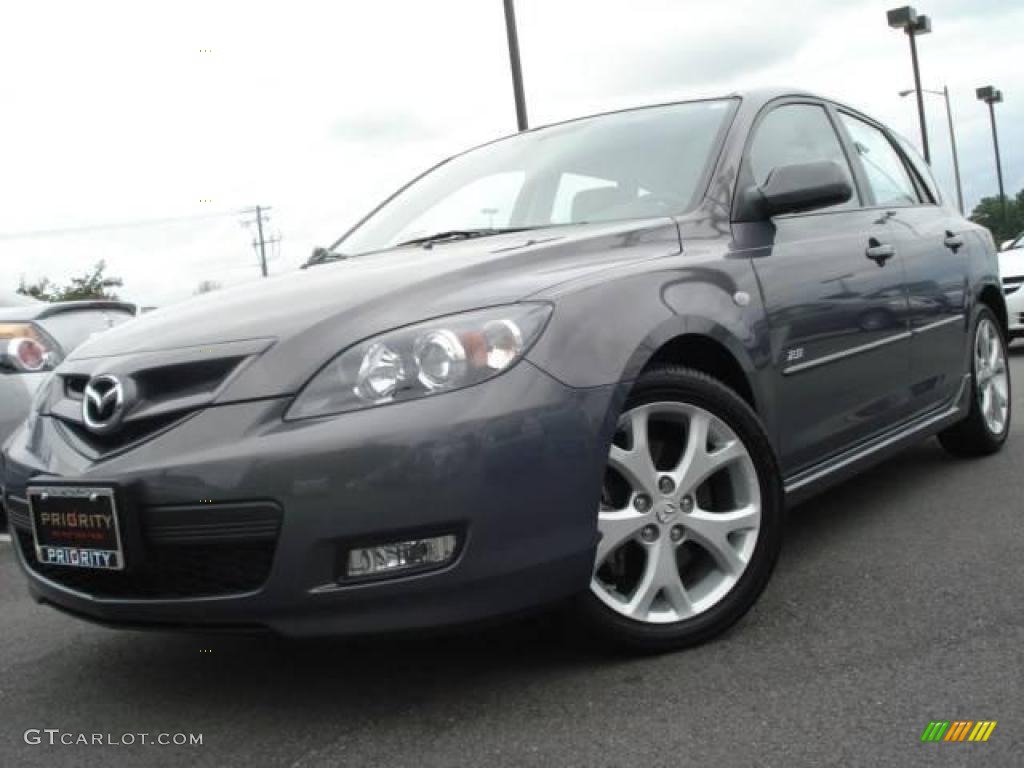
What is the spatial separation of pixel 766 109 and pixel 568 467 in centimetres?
186

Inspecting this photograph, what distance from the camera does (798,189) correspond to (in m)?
3.13

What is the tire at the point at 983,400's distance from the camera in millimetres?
4766

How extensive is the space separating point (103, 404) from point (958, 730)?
1.98 metres

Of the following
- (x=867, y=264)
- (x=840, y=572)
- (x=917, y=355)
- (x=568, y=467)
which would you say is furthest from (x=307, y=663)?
(x=917, y=355)

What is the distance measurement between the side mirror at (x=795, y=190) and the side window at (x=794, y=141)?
199 millimetres

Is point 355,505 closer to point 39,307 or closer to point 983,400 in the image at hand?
point 983,400

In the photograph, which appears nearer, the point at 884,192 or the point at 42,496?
the point at 42,496

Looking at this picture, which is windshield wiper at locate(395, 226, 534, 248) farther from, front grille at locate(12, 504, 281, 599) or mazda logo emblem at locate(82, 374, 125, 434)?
front grille at locate(12, 504, 281, 599)

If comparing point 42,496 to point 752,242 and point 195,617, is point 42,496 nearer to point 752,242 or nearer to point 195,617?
point 195,617

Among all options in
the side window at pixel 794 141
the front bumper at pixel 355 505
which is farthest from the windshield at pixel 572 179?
the front bumper at pixel 355 505

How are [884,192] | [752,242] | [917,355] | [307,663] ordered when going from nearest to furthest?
1. [307,663]
2. [752,242]
3. [917,355]
4. [884,192]

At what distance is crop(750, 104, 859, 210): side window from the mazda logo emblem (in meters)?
2.06

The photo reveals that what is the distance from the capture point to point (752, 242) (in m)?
3.14

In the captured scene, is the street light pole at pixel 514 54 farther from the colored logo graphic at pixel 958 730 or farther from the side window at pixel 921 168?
the colored logo graphic at pixel 958 730
